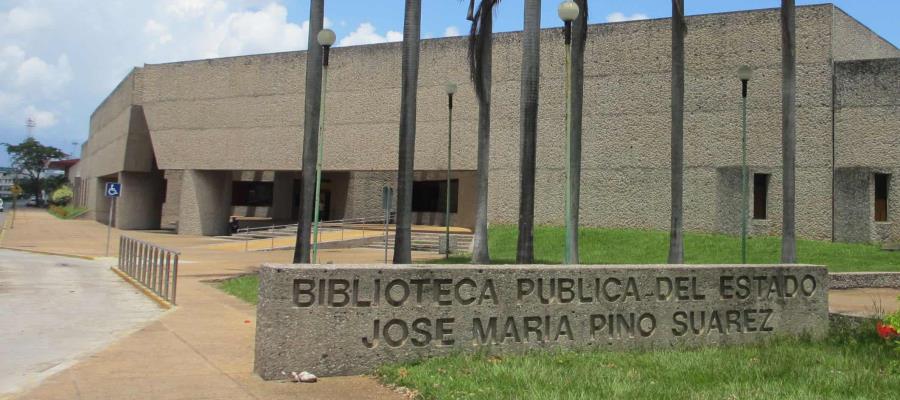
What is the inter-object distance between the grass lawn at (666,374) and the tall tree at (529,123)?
883cm

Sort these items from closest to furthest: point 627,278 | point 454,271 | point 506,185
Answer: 1. point 454,271
2. point 627,278
3. point 506,185

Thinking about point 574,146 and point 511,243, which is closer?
point 574,146

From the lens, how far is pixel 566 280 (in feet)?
28.3

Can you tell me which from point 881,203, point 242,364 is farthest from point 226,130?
point 242,364

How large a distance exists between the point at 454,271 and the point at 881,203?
22353mm

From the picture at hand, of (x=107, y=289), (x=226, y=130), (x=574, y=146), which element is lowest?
(x=107, y=289)

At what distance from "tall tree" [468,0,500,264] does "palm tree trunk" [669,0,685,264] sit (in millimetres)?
4858

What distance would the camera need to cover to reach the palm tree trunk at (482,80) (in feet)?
68.2

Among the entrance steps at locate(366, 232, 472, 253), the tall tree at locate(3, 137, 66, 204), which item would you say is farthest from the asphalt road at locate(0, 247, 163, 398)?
the tall tree at locate(3, 137, 66, 204)

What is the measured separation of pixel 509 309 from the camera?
8375 mm

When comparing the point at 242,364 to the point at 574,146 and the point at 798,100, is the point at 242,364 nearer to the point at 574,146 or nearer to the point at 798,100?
the point at 574,146

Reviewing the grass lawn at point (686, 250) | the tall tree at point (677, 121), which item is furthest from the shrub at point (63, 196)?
the tall tree at point (677, 121)

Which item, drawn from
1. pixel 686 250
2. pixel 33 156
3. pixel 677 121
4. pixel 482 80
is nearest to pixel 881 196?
pixel 686 250

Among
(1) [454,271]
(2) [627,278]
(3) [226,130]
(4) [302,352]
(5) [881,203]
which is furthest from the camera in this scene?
(3) [226,130]
